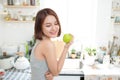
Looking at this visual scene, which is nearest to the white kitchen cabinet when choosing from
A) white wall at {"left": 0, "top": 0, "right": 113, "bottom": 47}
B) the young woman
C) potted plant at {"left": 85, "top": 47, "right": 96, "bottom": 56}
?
white wall at {"left": 0, "top": 0, "right": 113, "bottom": 47}

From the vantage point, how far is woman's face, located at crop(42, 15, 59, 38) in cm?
128

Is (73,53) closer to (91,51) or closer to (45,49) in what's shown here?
(91,51)

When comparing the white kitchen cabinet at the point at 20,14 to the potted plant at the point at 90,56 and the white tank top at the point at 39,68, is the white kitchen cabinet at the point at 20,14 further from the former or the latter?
A: the white tank top at the point at 39,68

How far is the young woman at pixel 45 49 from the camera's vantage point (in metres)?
1.28

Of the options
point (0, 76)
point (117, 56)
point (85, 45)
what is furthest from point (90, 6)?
point (0, 76)

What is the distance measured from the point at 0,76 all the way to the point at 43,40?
95 centimetres

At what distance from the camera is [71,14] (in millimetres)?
3031

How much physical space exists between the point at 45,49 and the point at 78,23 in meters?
1.84

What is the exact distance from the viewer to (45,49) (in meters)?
1.28

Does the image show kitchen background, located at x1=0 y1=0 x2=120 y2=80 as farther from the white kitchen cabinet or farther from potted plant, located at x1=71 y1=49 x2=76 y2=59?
potted plant, located at x1=71 y1=49 x2=76 y2=59

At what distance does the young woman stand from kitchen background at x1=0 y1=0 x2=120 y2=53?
170 cm

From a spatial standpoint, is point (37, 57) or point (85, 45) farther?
point (85, 45)

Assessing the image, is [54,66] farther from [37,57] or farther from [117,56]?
[117,56]

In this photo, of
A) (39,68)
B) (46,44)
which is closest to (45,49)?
(46,44)
